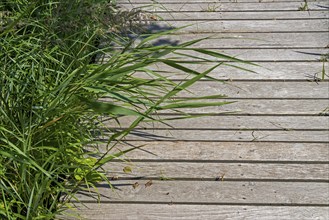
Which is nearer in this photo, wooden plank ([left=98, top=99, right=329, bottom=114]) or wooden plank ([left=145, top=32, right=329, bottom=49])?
wooden plank ([left=98, top=99, right=329, bottom=114])

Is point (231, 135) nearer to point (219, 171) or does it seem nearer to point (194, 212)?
point (219, 171)

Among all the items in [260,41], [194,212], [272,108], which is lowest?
[194,212]

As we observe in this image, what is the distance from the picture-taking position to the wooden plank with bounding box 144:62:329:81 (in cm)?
427

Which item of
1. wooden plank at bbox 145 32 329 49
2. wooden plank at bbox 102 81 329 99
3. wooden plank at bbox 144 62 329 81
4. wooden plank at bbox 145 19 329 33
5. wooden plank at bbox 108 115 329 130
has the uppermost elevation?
wooden plank at bbox 145 19 329 33

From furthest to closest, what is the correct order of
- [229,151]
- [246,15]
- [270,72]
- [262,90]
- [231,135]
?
[246,15] < [270,72] < [262,90] < [231,135] < [229,151]

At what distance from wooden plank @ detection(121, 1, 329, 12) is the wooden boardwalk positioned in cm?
45

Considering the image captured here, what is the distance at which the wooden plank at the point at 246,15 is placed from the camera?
17.0ft

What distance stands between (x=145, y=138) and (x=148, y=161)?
0.70 feet

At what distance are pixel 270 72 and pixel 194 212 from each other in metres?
1.53

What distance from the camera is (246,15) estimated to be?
5.23m

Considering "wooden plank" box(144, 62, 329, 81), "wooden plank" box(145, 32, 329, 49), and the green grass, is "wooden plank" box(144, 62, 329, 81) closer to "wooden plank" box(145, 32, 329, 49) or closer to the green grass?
"wooden plank" box(145, 32, 329, 49)

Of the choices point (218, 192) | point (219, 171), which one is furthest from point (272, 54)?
point (218, 192)

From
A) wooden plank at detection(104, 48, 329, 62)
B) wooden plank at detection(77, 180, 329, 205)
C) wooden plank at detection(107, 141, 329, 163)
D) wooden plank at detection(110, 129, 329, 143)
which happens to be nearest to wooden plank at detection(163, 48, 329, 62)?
wooden plank at detection(104, 48, 329, 62)

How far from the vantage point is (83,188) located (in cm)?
316
